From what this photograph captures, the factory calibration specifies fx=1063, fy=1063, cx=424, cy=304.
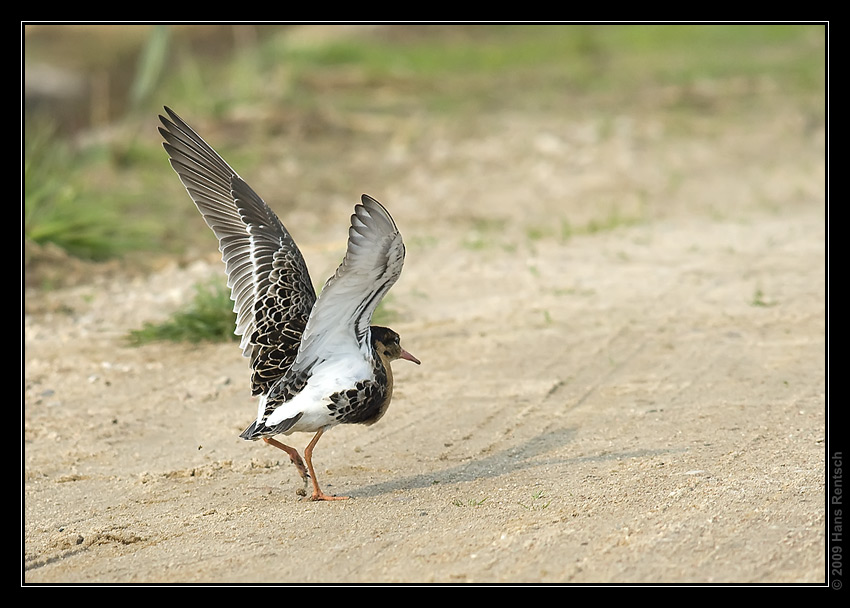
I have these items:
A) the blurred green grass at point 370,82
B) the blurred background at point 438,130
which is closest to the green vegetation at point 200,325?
the blurred background at point 438,130

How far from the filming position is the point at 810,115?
13586 mm

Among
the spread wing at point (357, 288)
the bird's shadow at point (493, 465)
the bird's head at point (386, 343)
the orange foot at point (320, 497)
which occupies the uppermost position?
the spread wing at point (357, 288)

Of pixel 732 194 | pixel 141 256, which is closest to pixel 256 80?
pixel 141 256

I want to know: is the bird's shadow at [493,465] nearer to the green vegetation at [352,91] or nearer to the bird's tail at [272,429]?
the bird's tail at [272,429]

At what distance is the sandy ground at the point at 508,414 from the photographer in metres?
4.49

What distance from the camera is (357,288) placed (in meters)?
4.72

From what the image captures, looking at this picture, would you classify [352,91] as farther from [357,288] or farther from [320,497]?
[357,288]

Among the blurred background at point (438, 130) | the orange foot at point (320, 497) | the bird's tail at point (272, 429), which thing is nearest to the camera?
the bird's tail at point (272, 429)

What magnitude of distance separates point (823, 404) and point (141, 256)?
6.50 m

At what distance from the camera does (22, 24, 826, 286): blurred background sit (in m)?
10.8

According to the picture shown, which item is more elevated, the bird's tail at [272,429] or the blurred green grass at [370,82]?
the blurred green grass at [370,82]

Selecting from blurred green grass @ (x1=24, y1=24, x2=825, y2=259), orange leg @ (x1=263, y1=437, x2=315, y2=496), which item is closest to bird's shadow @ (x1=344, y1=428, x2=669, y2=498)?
orange leg @ (x1=263, y1=437, x2=315, y2=496)

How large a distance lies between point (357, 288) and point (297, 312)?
2.90 feet

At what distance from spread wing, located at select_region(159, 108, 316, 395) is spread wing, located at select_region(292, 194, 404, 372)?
33cm
